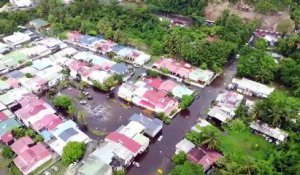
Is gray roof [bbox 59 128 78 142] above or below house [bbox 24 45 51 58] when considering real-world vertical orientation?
below

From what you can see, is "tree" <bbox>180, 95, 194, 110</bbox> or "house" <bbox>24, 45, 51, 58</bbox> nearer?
"tree" <bbox>180, 95, 194, 110</bbox>

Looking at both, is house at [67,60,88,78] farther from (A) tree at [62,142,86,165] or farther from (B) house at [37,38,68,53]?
(A) tree at [62,142,86,165]

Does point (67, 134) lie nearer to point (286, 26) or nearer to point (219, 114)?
point (219, 114)

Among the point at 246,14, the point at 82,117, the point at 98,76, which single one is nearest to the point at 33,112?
the point at 82,117

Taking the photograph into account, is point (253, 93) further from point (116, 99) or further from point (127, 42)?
point (127, 42)

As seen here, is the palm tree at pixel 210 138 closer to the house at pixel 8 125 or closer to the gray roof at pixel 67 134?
the gray roof at pixel 67 134

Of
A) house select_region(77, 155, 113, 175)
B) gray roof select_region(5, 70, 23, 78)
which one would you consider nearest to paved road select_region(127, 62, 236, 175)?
house select_region(77, 155, 113, 175)

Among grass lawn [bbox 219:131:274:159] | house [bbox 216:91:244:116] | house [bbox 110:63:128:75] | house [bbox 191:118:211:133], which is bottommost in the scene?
grass lawn [bbox 219:131:274:159]
